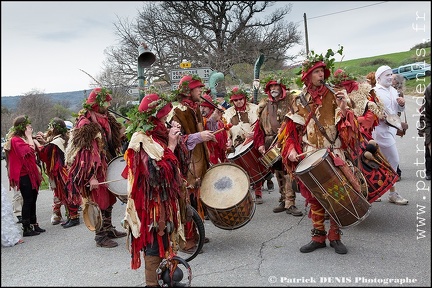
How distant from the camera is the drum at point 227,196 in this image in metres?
4.87

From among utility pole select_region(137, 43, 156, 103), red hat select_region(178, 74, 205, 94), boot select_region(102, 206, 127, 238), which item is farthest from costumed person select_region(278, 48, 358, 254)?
boot select_region(102, 206, 127, 238)

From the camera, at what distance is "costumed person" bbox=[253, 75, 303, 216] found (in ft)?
21.3

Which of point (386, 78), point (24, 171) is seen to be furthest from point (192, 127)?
point (24, 171)

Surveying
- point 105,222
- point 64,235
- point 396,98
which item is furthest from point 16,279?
point 396,98

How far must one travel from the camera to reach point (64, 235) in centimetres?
679

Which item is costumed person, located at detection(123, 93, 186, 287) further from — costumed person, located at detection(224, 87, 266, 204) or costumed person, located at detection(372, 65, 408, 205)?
costumed person, located at detection(372, 65, 408, 205)

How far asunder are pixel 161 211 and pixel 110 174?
6.89 feet

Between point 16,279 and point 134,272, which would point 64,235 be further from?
point 134,272

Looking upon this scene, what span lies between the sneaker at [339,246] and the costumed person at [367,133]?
93 centimetres

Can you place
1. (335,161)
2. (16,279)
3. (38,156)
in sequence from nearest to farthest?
(335,161), (16,279), (38,156)

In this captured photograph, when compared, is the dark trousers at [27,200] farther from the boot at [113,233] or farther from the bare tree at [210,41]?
the bare tree at [210,41]

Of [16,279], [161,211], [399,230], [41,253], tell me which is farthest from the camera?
[41,253]

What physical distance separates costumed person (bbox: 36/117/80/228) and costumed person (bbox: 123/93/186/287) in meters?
4.12

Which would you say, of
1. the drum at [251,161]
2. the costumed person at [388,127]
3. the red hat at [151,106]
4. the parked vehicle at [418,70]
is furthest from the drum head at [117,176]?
the costumed person at [388,127]
